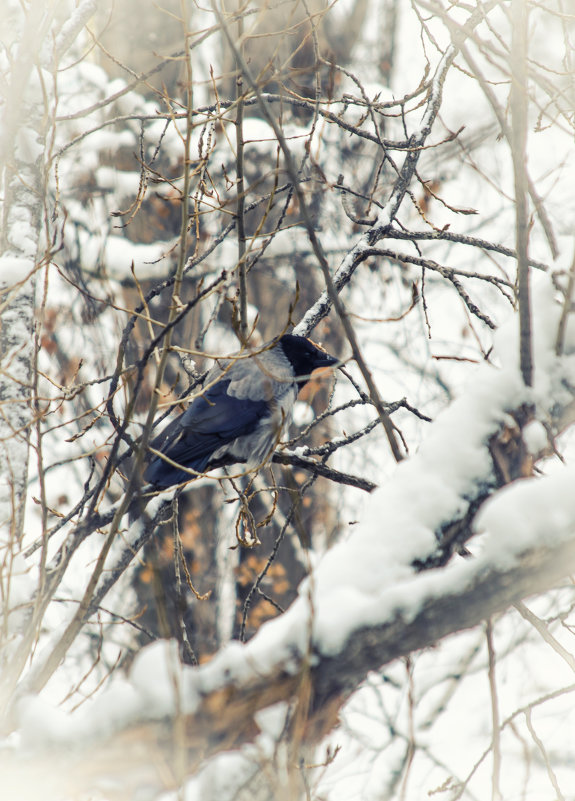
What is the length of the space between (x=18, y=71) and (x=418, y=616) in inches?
111

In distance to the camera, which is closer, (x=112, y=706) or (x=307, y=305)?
(x=112, y=706)

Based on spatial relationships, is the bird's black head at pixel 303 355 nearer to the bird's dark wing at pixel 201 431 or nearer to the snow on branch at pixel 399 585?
the bird's dark wing at pixel 201 431

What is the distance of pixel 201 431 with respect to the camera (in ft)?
12.6

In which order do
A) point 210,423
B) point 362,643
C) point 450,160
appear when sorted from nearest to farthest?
point 362,643 < point 210,423 < point 450,160

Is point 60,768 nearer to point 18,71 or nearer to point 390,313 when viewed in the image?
point 18,71

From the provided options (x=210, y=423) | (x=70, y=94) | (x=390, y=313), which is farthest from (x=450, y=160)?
(x=210, y=423)

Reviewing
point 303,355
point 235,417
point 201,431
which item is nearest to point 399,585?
point 201,431

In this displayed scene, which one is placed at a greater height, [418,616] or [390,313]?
[390,313]

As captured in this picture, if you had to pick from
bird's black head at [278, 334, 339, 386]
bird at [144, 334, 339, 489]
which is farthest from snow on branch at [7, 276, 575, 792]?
bird's black head at [278, 334, 339, 386]

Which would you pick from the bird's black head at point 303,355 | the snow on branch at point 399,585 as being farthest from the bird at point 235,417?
the snow on branch at point 399,585

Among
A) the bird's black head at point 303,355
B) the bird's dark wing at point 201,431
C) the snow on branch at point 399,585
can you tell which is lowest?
the snow on branch at point 399,585

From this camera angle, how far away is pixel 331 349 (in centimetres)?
895

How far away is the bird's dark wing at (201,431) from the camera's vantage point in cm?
357

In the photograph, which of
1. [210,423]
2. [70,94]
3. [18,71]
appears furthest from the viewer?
[70,94]
